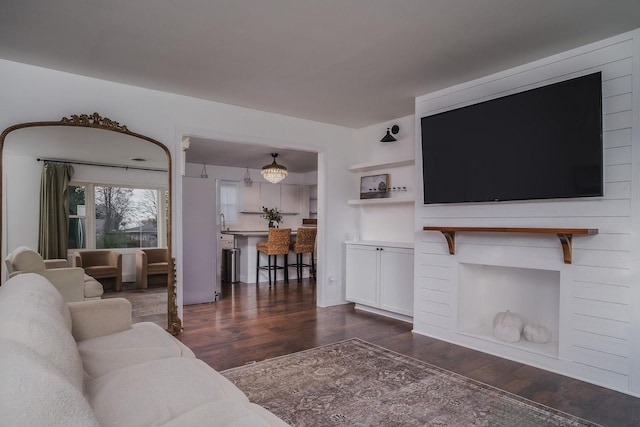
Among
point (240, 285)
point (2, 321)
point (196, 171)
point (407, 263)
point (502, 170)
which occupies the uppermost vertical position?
point (196, 171)

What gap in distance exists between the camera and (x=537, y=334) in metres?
3.29

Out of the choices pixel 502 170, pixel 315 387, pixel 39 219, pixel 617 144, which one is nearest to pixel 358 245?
pixel 502 170

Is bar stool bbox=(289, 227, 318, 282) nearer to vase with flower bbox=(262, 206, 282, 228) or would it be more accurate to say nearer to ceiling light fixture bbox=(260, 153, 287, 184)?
ceiling light fixture bbox=(260, 153, 287, 184)

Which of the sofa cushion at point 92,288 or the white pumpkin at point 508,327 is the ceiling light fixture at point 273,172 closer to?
the sofa cushion at point 92,288

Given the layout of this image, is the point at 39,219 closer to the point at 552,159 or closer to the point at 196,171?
the point at 552,159

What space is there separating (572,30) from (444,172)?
146 centimetres

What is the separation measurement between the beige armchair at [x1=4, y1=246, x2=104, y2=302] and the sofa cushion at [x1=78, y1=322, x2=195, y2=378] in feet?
4.40

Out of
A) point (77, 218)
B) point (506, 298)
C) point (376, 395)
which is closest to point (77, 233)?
point (77, 218)

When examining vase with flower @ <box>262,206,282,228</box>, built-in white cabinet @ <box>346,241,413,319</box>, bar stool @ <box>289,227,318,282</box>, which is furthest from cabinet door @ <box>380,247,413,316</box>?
vase with flower @ <box>262,206,282,228</box>

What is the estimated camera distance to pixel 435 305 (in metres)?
3.86

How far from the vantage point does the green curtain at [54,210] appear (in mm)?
3289

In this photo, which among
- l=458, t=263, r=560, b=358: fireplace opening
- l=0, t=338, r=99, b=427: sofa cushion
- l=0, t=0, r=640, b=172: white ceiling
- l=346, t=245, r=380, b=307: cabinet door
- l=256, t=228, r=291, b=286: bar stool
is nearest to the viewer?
l=0, t=338, r=99, b=427: sofa cushion

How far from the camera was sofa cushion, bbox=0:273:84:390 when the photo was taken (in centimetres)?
112

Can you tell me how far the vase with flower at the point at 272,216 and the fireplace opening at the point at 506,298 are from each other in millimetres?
4907
